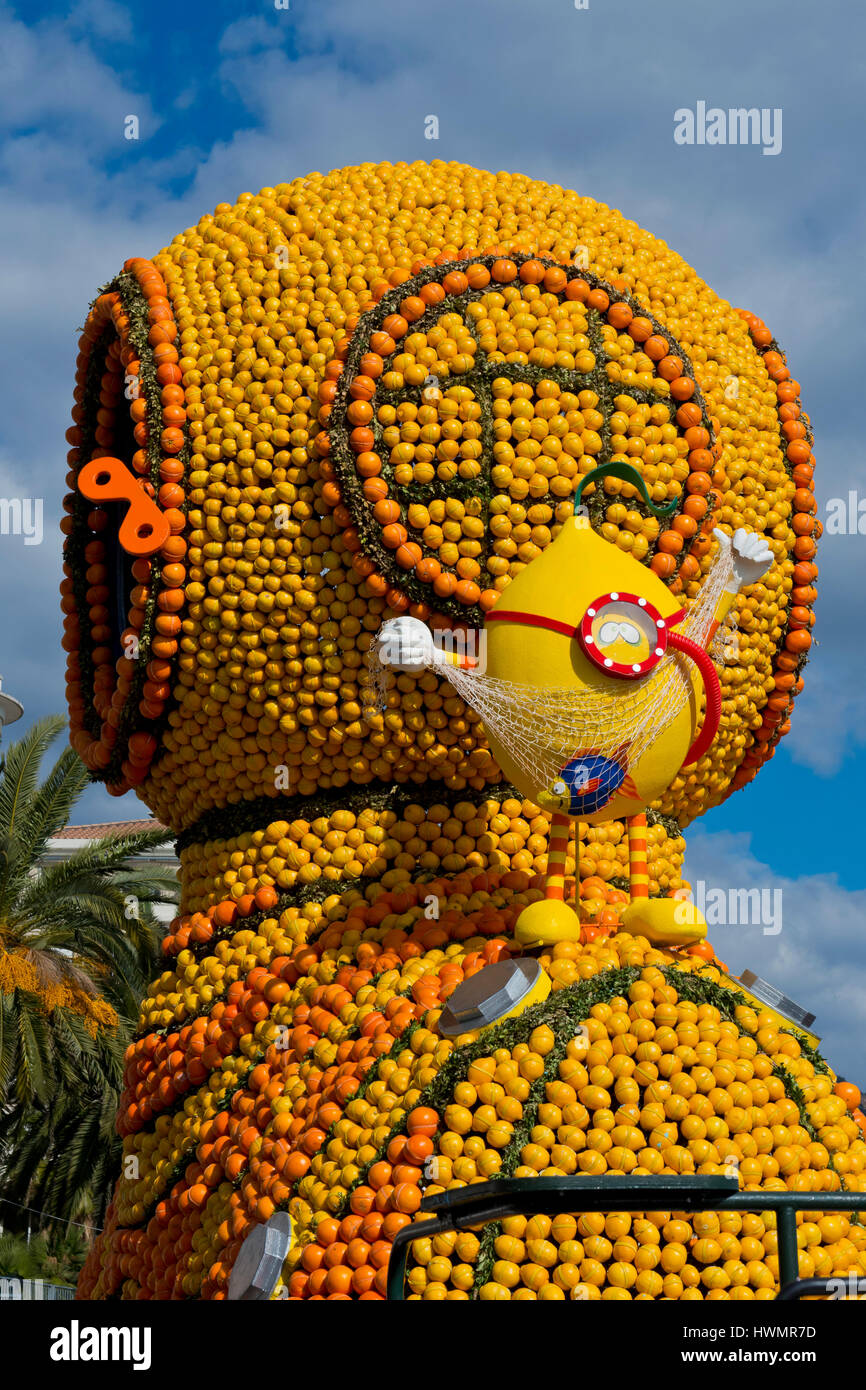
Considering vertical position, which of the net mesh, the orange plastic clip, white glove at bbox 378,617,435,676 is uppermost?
the orange plastic clip

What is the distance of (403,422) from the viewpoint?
7391mm

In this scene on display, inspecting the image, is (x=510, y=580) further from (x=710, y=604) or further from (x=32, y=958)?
(x=32, y=958)

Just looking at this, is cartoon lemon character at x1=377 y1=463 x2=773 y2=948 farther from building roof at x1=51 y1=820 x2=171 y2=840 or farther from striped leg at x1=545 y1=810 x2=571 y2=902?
building roof at x1=51 y1=820 x2=171 y2=840

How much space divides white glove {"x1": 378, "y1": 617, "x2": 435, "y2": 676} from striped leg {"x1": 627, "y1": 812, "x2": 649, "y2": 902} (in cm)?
115

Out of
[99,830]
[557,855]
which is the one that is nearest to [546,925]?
[557,855]

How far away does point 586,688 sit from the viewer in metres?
6.59

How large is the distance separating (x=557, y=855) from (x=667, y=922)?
574 mm

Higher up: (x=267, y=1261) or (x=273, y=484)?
(x=273, y=484)

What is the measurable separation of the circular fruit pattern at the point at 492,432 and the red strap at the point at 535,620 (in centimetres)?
52

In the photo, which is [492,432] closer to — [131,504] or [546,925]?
[131,504]

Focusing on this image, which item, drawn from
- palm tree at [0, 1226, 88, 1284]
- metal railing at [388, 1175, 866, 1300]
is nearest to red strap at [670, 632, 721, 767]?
metal railing at [388, 1175, 866, 1300]

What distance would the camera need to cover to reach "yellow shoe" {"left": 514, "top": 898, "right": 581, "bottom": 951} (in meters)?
6.51
